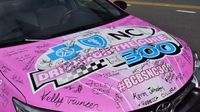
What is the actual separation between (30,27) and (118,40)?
87cm

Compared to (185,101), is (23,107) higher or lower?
higher

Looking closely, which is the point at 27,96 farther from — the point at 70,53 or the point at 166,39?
the point at 166,39

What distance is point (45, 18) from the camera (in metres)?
3.72

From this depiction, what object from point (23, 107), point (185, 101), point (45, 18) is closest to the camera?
point (23, 107)

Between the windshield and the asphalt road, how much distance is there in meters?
2.83

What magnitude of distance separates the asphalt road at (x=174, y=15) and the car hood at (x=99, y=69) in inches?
128

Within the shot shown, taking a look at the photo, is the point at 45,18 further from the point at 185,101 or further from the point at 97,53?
the point at 185,101

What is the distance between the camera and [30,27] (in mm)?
3578

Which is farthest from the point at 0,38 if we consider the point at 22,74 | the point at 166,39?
the point at 166,39

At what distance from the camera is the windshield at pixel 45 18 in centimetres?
351

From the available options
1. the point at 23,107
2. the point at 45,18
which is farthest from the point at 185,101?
the point at 45,18

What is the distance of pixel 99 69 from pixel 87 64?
0.40 feet

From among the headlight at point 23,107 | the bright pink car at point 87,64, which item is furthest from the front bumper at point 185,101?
the headlight at point 23,107

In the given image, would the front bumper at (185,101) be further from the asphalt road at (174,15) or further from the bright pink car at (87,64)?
the asphalt road at (174,15)
